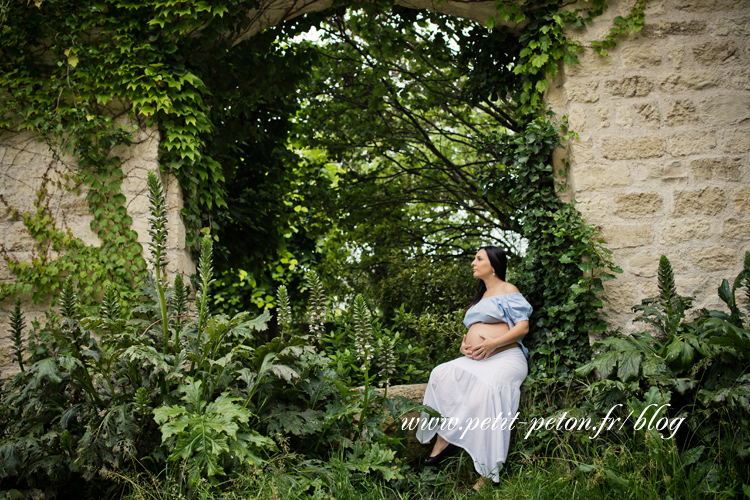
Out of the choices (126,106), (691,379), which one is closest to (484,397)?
(691,379)

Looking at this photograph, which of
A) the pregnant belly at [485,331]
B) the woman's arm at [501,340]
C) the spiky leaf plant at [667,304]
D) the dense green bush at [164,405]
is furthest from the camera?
the pregnant belly at [485,331]

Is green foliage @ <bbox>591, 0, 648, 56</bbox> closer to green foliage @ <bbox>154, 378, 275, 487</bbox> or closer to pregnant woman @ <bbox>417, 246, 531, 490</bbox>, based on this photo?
pregnant woman @ <bbox>417, 246, 531, 490</bbox>

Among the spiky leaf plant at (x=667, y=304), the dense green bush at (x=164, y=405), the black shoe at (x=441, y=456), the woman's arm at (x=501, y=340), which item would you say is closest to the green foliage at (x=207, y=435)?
the dense green bush at (x=164, y=405)

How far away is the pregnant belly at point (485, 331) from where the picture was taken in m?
3.51

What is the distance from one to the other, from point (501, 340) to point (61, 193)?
3.21 metres

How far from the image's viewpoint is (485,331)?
11.6 ft

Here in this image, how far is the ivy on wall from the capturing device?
11.9 feet

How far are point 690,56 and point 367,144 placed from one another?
12.8 ft

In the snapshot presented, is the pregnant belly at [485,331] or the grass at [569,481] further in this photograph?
the pregnant belly at [485,331]

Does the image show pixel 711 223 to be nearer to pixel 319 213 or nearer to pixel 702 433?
pixel 702 433

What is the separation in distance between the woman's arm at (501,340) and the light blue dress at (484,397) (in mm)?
50

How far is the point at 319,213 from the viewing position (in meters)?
6.64

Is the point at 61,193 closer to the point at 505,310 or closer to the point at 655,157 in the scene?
the point at 505,310

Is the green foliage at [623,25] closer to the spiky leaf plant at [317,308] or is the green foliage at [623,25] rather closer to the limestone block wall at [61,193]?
the spiky leaf plant at [317,308]
